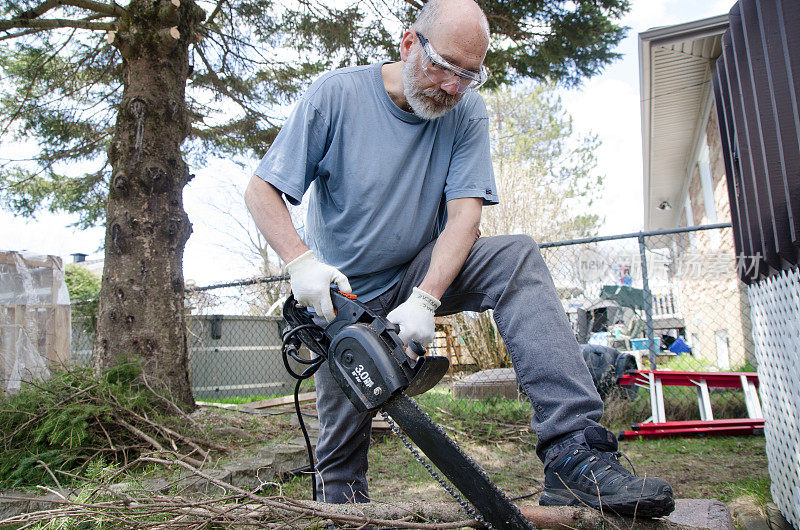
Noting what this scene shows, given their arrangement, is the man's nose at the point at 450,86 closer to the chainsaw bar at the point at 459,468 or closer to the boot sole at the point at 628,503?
the chainsaw bar at the point at 459,468

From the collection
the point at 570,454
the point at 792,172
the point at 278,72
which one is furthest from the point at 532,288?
the point at 278,72

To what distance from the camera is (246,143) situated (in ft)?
24.3

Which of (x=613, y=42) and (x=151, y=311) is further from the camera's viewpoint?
(x=613, y=42)

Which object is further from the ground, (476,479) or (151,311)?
(151,311)

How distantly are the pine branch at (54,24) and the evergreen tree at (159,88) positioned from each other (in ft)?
0.04

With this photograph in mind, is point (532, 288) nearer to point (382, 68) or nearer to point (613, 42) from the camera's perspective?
point (382, 68)

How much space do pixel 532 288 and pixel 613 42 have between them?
5.10m

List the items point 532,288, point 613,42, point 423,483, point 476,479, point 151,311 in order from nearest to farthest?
point 476,479 < point 532,288 < point 423,483 < point 151,311 < point 613,42

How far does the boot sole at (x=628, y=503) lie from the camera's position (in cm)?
132

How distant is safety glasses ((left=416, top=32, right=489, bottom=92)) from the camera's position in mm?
1907

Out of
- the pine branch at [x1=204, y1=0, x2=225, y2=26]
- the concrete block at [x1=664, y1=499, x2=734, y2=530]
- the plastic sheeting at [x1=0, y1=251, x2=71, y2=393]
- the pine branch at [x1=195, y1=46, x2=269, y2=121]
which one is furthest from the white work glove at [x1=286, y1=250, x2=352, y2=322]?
the pine branch at [x1=195, y1=46, x2=269, y2=121]

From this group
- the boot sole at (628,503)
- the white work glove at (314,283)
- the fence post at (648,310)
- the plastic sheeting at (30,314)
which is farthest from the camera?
the fence post at (648,310)

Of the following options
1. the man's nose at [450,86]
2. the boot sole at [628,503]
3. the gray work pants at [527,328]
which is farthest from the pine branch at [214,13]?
the boot sole at [628,503]

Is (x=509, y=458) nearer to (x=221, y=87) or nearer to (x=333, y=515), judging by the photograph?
(x=333, y=515)
